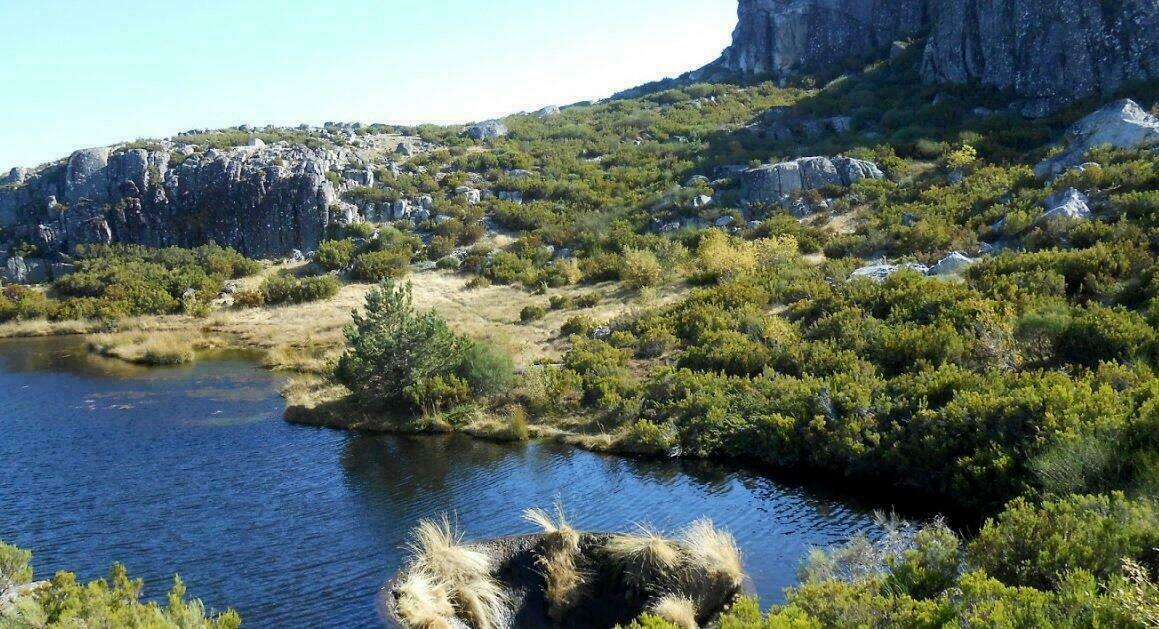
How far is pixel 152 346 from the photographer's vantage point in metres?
33.1

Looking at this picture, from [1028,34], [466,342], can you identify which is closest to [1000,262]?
[466,342]

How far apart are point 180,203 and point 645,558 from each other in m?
50.2

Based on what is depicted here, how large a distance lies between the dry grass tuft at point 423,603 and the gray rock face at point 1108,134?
1186 inches

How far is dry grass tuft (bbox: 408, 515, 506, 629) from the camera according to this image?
11.0m

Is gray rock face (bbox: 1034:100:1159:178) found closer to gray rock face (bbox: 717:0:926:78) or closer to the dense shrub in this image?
the dense shrub

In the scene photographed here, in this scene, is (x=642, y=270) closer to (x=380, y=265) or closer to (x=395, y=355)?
(x=395, y=355)

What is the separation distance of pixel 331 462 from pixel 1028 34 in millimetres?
44181

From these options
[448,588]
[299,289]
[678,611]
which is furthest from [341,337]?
[678,611]

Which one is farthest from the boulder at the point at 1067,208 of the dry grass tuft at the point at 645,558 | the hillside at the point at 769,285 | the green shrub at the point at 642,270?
the dry grass tuft at the point at 645,558

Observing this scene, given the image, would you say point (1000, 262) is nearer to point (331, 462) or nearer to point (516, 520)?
point (516, 520)

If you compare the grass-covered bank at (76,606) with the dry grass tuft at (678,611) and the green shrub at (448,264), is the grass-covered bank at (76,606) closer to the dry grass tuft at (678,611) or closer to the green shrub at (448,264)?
the dry grass tuft at (678,611)

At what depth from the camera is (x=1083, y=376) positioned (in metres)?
14.7

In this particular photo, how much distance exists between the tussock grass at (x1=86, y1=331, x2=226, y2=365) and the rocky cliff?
42785 millimetres

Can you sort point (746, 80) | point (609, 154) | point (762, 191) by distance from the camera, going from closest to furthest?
point (762, 191) < point (609, 154) < point (746, 80)
